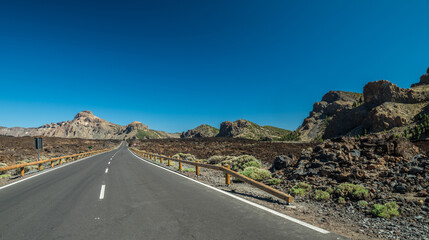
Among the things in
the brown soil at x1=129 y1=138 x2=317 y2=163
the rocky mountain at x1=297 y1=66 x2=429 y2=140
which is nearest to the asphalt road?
the brown soil at x1=129 y1=138 x2=317 y2=163

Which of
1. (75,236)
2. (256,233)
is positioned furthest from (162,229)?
(256,233)

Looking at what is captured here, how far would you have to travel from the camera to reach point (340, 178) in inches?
334

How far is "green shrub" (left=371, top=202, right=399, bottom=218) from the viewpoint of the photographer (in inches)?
197

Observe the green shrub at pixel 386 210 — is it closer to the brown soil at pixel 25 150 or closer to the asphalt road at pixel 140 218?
the asphalt road at pixel 140 218

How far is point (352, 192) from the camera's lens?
21.7 ft

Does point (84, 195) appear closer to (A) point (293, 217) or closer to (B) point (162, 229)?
(B) point (162, 229)

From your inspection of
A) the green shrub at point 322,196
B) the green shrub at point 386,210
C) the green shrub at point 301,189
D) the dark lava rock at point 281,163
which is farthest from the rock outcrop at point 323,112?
the green shrub at point 386,210

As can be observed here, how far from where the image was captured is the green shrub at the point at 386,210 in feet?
16.4

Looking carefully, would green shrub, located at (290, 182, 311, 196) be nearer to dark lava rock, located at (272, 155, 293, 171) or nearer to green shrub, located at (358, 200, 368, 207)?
green shrub, located at (358, 200, 368, 207)

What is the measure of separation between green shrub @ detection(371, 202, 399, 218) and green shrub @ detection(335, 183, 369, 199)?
0.86m

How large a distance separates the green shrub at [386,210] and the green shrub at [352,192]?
33.7 inches

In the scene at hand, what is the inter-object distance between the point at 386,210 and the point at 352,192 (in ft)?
4.90

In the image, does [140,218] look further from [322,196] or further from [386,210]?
[386,210]

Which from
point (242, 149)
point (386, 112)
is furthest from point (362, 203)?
point (386, 112)
